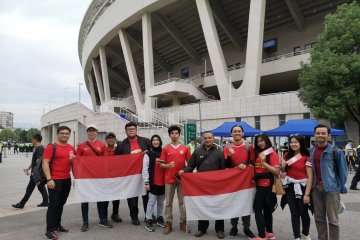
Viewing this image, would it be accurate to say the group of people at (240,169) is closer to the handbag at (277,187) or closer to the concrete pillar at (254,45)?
the handbag at (277,187)

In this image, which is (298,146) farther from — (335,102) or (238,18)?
(238,18)

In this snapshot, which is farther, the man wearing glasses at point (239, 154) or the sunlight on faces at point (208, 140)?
the sunlight on faces at point (208, 140)

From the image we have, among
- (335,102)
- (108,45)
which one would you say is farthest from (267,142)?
(108,45)

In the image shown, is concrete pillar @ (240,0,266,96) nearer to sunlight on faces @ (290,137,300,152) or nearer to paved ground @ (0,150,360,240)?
paved ground @ (0,150,360,240)

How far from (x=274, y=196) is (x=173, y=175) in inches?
75.2

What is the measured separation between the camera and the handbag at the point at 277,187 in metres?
5.41

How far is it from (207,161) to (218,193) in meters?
0.62

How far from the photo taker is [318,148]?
501 cm

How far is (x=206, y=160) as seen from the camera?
20.0 feet

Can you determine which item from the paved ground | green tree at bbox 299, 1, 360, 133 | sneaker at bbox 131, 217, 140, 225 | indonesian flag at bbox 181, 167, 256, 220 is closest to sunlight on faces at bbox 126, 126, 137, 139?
indonesian flag at bbox 181, 167, 256, 220

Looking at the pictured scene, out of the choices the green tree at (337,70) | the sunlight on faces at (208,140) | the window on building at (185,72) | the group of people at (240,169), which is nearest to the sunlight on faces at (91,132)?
the group of people at (240,169)

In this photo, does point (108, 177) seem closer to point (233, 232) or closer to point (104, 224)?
point (104, 224)

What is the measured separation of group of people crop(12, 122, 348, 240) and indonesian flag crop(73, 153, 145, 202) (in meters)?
0.17

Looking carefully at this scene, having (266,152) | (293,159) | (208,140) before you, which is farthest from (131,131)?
(293,159)
